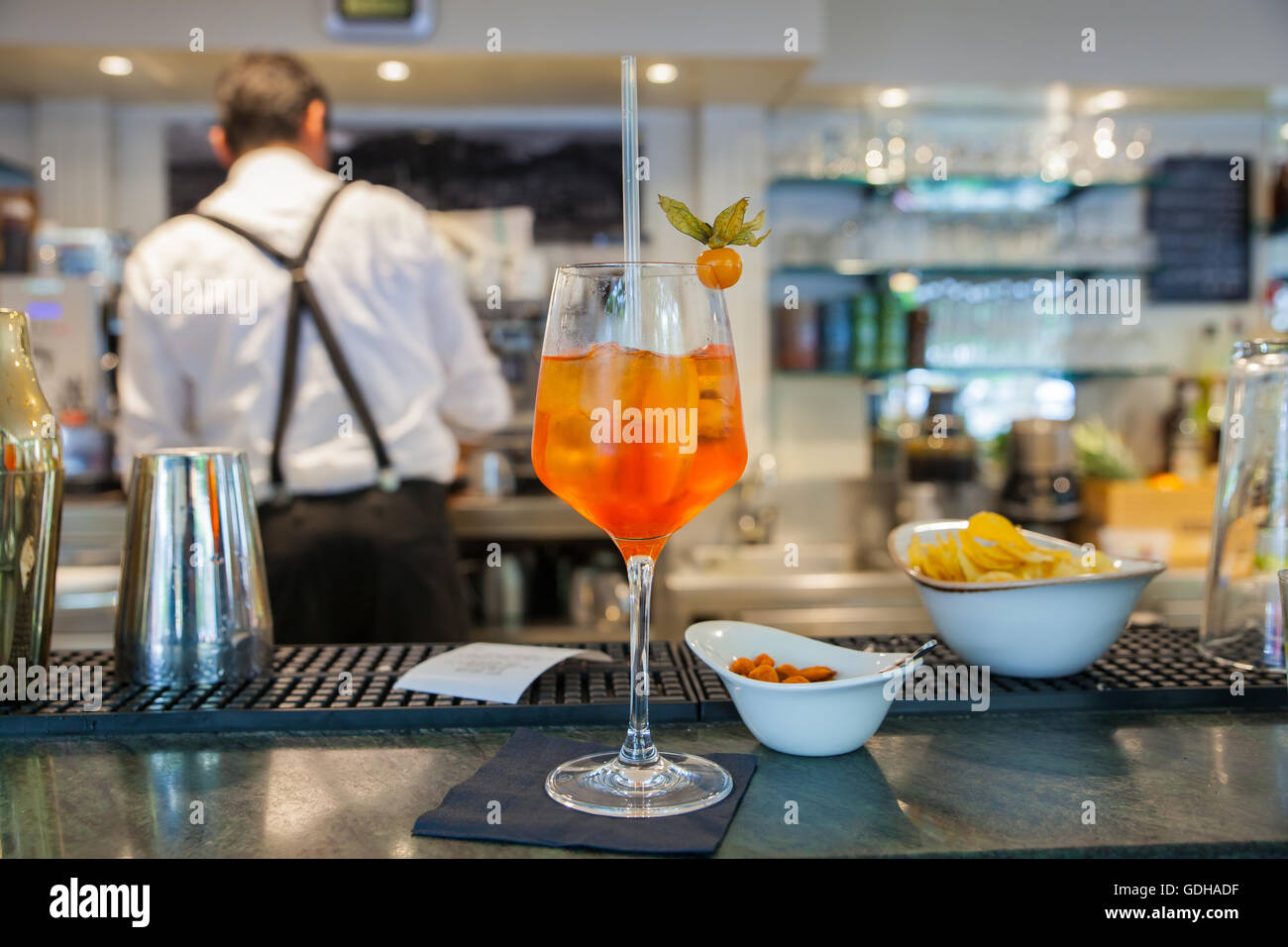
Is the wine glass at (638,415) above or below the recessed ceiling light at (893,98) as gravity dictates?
below

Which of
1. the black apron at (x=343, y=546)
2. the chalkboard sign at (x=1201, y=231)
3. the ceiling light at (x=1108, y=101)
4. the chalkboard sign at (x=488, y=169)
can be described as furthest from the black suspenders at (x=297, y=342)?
the chalkboard sign at (x=1201, y=231)

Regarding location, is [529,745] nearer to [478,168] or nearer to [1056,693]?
[1056,693]

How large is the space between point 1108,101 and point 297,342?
2.85 metres

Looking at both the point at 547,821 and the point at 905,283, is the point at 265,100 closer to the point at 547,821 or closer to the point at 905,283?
the point at 547,821

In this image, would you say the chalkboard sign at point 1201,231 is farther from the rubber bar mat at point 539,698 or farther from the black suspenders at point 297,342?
the rubber bar mat at point 539,698

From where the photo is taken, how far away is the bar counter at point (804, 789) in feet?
2.15

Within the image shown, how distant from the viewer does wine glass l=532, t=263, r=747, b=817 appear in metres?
0.74

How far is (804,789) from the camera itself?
0.75 metres

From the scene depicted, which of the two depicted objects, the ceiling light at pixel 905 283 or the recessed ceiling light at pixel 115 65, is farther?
the ceiling light at pixel 905 283

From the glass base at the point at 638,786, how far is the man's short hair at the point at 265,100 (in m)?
1.68

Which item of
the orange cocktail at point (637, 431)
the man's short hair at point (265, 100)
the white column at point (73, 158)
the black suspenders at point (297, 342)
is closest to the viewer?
the orange cocktail at point (637, 431)

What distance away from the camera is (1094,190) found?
3646 millimetres

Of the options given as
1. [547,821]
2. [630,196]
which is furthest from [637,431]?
[547,821]
